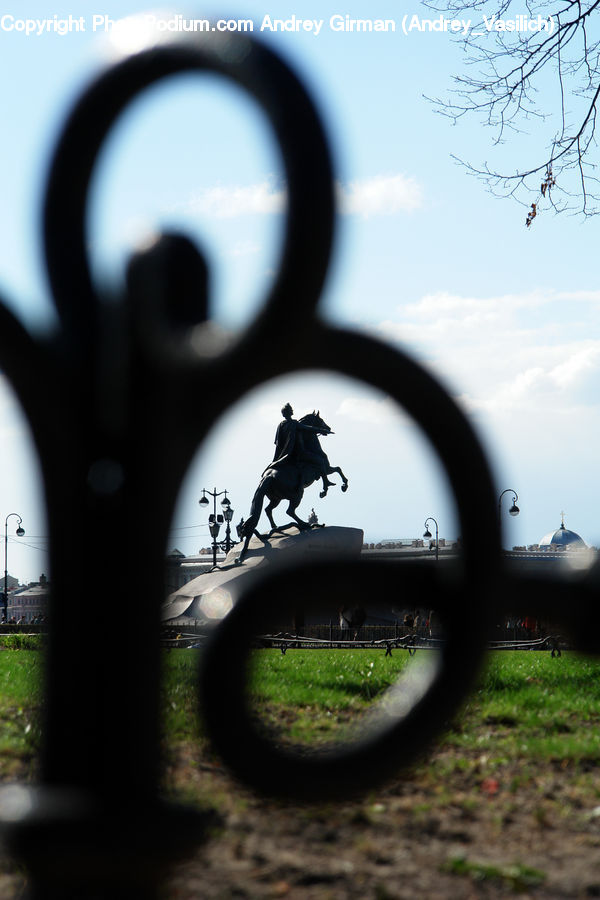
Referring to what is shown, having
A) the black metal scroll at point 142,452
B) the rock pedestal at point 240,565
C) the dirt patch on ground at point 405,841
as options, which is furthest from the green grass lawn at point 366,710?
the rock pedestal at point 240,565

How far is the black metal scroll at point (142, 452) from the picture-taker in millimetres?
2475

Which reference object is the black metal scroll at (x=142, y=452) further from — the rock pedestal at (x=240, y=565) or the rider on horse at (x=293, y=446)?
the rider on horse at (x=293, y=446)

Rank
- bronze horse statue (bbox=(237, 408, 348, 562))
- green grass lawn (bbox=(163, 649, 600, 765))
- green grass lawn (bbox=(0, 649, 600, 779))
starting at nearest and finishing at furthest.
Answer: green grass lawn (bbox=(0, 649, 600, 779))
green grass lawn (bbox=(163, 649, 600, 765))
bronze horse statue (bbox=(237, 408, 348, 562))

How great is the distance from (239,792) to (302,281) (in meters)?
2.64

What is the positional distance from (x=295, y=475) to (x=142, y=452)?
17820 mm

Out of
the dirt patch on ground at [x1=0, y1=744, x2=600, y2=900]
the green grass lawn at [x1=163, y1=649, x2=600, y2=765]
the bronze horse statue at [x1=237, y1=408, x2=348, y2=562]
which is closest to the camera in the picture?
the dirt patch on ground at [x1=0, y1=744, x2=600, y2=900]

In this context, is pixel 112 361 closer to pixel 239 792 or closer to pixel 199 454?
pixel 199 454

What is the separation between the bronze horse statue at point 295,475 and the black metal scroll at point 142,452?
1747 centimetres

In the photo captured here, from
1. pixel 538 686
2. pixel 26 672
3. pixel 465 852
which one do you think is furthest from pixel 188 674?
pixel 465 852

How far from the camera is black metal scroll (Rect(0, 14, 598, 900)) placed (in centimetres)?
247

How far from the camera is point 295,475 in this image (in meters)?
20.4

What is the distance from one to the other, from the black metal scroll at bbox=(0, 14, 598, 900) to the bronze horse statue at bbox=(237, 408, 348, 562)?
1747 centimetres

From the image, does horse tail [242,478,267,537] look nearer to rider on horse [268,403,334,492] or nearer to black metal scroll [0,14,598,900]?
rider on horse [268,403,334,492]

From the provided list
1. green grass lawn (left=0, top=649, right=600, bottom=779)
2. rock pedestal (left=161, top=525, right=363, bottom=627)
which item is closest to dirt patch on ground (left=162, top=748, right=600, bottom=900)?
green grass lawn (left=0, top=649, right=600, bottom=779)
